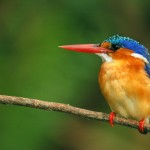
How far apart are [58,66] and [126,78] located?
1.93 m

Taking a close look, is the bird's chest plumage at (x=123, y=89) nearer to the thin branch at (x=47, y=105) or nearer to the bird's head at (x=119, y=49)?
the bird's head at (x=119, y=49)

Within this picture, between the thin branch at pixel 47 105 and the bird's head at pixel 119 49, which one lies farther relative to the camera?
the bird's head at pixel 119 49

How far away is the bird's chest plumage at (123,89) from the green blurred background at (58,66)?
5.13 ft

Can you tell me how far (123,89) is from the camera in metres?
6.30

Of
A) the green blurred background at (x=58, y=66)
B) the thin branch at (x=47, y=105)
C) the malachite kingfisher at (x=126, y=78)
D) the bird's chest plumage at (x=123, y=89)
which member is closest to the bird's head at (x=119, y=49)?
the malachite kingfisher at (x=126, y=78)

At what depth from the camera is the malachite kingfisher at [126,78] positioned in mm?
6281

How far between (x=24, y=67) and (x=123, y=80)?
2.10 m

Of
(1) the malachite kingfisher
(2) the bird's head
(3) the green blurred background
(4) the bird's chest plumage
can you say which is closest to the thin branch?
(1) the malachite kingfisher

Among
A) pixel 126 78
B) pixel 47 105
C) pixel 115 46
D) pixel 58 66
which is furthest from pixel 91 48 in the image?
pixel 58 66

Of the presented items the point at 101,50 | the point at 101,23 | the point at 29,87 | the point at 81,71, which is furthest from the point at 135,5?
the point at 101,50

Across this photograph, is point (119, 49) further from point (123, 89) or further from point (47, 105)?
point (47, 105)

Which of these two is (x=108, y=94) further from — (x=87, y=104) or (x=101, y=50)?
(x=87, y=104)

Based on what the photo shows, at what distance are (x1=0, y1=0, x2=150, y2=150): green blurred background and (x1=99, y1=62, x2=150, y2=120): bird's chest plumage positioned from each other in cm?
156

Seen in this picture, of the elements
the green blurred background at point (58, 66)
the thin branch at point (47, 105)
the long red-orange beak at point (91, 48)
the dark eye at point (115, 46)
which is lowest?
the green blurred background at point (58, 66)
